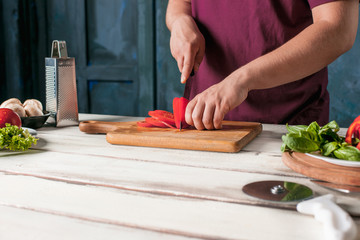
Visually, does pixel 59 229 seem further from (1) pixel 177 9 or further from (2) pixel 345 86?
(2) pixel 345 86

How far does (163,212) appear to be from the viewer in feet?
1.93

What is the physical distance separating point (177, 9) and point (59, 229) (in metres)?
1.40

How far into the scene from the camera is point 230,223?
21.6 inches

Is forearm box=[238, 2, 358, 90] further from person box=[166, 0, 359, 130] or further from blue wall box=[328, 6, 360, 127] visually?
blue wall box=[328, 6, 360, 127]

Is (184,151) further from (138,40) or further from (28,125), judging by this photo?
(138,40)

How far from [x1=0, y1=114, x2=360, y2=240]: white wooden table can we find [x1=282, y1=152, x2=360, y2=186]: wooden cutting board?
22mm

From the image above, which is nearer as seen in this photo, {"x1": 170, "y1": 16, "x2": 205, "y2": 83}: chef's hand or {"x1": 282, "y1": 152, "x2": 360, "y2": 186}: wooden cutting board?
{"x1": 282, "y1": 152, "x2": 360, "y2": 186}: wooden cutting board

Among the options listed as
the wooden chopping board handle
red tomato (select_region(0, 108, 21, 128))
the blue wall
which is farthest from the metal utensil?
the blue wall

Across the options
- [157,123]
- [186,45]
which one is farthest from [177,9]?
[157,123]

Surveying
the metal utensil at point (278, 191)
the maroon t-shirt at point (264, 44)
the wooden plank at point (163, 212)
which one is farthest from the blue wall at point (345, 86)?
the wooden plank at point (163, 212)

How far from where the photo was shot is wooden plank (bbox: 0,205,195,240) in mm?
518

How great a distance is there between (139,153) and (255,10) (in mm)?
859

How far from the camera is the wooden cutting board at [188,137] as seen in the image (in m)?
0.98

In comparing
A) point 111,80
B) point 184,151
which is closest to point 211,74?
point 184,151
